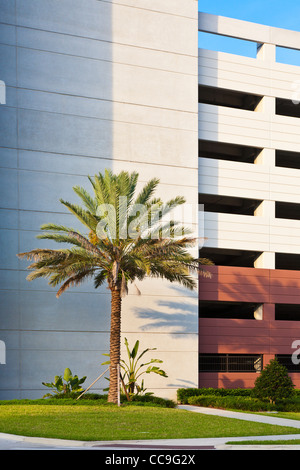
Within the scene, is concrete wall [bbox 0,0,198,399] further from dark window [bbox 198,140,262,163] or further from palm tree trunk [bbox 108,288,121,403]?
palm tree trunk [bbox 108,288,121,403]

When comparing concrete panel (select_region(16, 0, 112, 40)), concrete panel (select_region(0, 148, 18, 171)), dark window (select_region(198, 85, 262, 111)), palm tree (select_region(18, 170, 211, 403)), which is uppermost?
concrete panel (select_region(16, 0, 112, 40))

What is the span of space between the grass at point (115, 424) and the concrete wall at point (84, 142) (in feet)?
22.3

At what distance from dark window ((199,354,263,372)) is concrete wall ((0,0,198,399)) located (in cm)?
228

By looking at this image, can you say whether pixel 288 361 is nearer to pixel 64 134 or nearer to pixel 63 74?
pixel 64 134

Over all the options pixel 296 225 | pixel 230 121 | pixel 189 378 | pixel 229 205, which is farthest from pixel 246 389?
pixel 230 121

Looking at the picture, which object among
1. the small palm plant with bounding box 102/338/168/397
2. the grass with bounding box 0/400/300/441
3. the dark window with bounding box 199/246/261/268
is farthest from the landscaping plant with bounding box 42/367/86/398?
the dark window with bounding box 199/246/261/268

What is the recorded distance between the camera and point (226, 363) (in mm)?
33562

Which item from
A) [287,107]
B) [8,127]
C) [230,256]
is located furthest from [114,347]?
[287,107]

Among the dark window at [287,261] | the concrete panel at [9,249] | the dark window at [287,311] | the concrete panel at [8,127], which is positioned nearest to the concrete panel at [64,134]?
the concrete panel at [8,127]

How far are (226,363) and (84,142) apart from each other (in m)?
15.4

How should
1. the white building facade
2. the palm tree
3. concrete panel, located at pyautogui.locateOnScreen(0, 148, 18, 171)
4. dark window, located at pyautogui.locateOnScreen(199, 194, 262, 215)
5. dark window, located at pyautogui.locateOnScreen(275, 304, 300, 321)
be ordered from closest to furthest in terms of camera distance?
the palm tree
the white building facade
concrete panel, located at pyautogui.locateOnScreen(0, 148, 18, 171)
dark window, located at pyautogui.locateOnScreen(199, 194, 262, 215)
dark window, located at pyautogui.locateOnScreen(275, 304, 300, 321)

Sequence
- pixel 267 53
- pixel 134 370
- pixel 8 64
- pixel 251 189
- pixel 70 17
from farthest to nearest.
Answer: pixel 267 53
pixel 251 189
pixel 70 17
pixel 8 64
pixel 134 370

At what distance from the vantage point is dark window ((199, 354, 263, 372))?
3341cm
